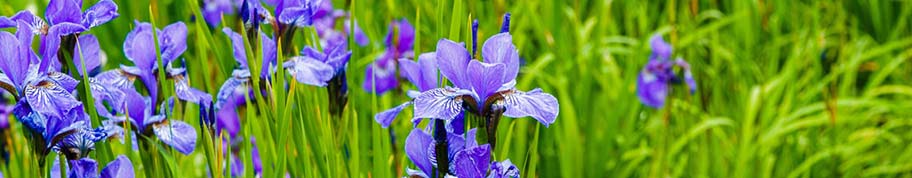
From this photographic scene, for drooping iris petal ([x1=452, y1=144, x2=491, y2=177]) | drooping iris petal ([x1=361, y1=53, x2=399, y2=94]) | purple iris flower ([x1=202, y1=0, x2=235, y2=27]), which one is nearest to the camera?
drooping iris petal ([x1=452, y1=144, x2=491, y2=177])

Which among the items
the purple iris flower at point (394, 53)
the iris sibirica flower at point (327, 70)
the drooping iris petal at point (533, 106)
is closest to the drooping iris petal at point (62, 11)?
the iris sibirica flower at point (327, 70)

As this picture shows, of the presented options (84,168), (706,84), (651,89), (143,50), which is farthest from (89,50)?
(706,84)

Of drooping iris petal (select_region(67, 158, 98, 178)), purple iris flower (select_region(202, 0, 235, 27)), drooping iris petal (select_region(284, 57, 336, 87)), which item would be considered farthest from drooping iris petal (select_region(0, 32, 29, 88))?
purple iris flower (select_region(202, 0, 235, 27))

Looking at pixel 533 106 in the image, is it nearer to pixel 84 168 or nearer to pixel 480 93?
pixel 480 93

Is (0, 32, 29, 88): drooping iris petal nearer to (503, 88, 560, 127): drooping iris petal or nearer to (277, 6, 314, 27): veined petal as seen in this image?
(277, 6, 314, 27): veined petal

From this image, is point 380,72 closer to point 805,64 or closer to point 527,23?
point 527,23

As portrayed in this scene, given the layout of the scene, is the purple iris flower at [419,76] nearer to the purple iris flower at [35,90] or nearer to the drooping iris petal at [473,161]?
the drooping iris petal at [473,161]
